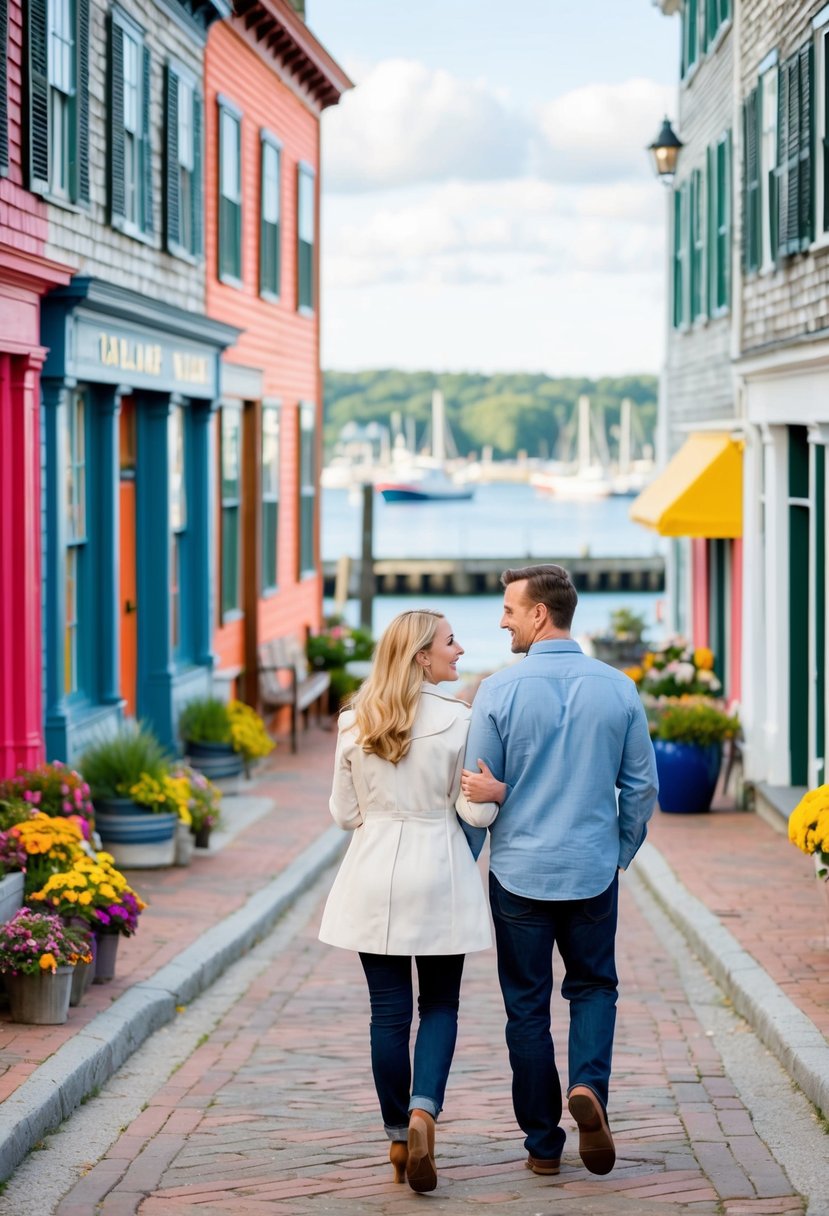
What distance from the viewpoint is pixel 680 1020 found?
8.55 meters

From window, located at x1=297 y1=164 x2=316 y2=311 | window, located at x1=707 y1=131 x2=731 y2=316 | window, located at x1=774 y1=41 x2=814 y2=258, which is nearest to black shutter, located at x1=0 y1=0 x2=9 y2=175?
window, located at x1=774 y1=41 x2=814 y2=258

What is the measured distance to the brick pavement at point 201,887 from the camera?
7.34m

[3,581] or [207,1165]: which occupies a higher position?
[3,581]

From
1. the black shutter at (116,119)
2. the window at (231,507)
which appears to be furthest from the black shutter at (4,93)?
the window at (231,507)

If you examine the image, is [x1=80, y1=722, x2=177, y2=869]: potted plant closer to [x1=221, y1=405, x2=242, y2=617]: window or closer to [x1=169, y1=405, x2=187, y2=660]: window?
[x1=169, y1=405, x2=187, y2=660]: window

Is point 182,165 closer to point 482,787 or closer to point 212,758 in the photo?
point 212,758

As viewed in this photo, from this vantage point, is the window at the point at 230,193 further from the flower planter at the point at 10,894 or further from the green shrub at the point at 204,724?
the flower planter at the point at 10,894

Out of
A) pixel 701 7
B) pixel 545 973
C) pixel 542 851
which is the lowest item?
pixel 545 973

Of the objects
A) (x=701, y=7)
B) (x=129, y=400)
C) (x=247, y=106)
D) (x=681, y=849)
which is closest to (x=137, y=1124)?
(x=681, y=849)

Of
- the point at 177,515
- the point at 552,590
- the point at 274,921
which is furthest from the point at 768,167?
the point at 552,590

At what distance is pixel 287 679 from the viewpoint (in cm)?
2256

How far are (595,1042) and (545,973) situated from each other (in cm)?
26

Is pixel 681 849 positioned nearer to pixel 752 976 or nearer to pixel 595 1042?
pixel 752 976

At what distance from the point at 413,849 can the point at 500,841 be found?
0.86 ft
